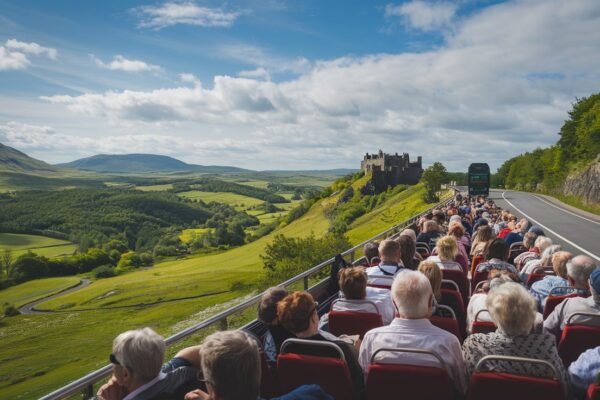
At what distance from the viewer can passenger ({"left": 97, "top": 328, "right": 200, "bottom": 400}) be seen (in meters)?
2.98

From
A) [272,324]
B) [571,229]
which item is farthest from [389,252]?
[571,229]

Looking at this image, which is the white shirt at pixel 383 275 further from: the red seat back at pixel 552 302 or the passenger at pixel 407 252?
the red seat back at pixel 552 302

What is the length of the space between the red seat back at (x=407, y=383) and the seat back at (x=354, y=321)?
1.35 meters

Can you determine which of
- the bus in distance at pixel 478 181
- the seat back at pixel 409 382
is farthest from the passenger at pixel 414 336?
the bus in distance at pixel 478 181

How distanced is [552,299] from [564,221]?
106 feet

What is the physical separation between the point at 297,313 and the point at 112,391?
149 centimetres

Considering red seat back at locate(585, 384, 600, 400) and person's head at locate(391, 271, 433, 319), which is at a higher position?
person's head at locate(391, 271, 433, 319)

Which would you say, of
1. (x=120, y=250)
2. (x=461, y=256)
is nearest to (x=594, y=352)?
(x=461, y=256)

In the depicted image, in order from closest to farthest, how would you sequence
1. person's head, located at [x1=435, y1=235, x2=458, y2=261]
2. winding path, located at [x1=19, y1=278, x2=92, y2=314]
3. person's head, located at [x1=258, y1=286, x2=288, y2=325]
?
person's head, located at [x1=258, y1=286, x2=288, y2=325] < person's head, located at [x1=435, y1=235, x2=458, y2=261] < winding path, located at [x1=19, y1=278, x2=92, y2=314]

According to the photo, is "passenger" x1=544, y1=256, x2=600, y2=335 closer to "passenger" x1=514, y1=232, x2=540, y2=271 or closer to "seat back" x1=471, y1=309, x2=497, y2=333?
"seat back" x1=471, y1=309, x2=497, y2=333

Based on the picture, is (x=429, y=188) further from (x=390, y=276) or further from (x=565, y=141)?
(x=390, y=276)

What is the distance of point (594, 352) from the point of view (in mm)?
3762

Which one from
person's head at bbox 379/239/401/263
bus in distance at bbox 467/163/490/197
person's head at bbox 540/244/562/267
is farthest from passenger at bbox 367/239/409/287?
bus in distance at bbox 467/163/490/197

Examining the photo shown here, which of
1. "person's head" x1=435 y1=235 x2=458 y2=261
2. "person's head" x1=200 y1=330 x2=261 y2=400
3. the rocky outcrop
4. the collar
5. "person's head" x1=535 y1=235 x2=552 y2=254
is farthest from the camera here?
the rocky outcrop
